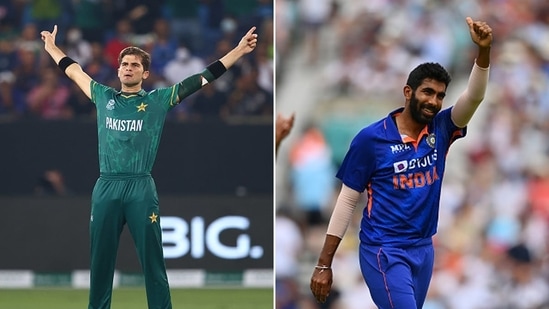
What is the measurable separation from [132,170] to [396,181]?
206 cm

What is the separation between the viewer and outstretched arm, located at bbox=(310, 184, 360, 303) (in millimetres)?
7523

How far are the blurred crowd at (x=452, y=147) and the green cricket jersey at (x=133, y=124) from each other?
501 cm

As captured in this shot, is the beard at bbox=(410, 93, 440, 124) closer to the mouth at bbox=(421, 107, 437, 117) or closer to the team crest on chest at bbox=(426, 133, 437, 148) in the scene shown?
the mouth at bbox=(421, 107, 437, 117)

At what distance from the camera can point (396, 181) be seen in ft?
24.6

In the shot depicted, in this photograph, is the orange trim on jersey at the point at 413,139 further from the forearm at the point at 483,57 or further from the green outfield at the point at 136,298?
the green outfield at the point at 136,298

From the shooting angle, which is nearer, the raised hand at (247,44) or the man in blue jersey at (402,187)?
the man in blue jersey at (402,187)

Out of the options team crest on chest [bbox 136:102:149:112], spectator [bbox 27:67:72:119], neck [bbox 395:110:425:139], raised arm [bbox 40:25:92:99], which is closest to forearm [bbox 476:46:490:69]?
neck [bbox 395:110:425:139]

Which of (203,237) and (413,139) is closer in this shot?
(413,139)

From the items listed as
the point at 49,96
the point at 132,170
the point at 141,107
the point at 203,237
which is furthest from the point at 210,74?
the point at 49,96

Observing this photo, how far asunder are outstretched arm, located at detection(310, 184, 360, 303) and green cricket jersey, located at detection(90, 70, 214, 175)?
5.15 feet

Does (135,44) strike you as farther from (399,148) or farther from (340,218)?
(399,148)

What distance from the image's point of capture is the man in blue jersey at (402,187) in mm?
7445

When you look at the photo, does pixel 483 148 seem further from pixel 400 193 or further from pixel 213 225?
pixel 400 193

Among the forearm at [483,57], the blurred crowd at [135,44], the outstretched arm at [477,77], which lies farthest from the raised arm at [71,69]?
the blurred crowd at [135,44]
